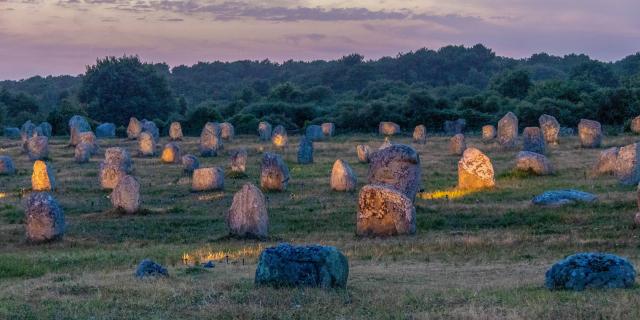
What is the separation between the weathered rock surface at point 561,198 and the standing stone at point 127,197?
12.3 meters

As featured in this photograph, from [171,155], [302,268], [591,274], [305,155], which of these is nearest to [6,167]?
[171,155]

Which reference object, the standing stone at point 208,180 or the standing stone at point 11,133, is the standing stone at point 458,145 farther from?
the standing stone at point 11,133

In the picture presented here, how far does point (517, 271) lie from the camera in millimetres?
19281

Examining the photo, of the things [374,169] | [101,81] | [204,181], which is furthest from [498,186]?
[101,81]

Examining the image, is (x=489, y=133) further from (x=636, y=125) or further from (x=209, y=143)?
(x=209, y=143)

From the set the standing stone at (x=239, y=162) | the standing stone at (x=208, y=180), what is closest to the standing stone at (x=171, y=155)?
the standing stone at (x=239, y=162)

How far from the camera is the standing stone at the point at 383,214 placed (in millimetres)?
26109

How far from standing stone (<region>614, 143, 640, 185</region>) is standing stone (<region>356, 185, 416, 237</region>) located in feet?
38.2

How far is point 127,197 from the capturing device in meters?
31.5

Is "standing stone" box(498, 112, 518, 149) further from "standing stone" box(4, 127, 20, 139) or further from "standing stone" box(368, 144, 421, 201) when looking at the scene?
"standing stone" box(4, 127, 20, 139)

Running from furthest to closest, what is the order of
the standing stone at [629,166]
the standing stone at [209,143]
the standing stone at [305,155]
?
the standing stone at [209,143]
the standing stone at [305,155]
the standing stone at [629,166]

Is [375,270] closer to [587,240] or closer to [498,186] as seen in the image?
[587,240]

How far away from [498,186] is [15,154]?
35921 millimetres

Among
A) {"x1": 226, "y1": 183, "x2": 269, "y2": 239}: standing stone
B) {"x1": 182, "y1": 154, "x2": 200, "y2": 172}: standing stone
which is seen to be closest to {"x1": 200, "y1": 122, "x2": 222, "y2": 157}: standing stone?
{"x1": 182, "y1": 154, "x2": 200, "y2": 172}: standing stone
